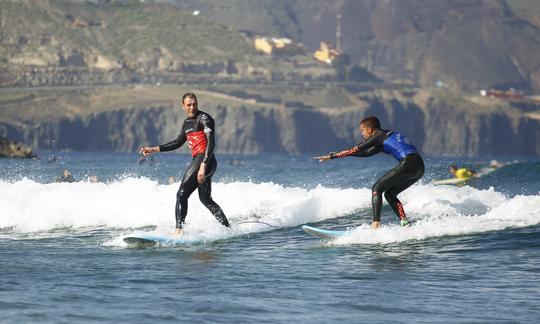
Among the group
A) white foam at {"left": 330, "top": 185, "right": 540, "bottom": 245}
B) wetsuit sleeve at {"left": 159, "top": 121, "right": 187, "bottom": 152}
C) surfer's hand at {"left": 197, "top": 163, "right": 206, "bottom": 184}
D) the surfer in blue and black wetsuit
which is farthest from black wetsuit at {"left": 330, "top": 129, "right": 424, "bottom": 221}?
wetsuit sleeve at {"left": 159, "top": 121, "right": 187, "bottom": 152}

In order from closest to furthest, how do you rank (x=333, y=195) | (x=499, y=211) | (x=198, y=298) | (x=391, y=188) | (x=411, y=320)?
(x=411, y=320) < (x=198, y=298) < (x=391, y=188) < (x=499, y=211) < (x=333, y=195)

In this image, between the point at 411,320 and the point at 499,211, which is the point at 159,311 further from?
the point at 499,211

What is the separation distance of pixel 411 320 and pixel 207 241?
6.36m

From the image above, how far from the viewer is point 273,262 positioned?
14.8 meters

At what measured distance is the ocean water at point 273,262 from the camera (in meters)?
11.3

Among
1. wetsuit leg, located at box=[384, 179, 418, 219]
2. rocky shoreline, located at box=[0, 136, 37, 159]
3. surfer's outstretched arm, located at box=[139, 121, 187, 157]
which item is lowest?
rocky shoreline, located at box=[0, 136, 37, 159]

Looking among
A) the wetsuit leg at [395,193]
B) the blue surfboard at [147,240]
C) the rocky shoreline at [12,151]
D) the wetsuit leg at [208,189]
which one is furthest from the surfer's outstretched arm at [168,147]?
the rocky shoreline at [12,151]

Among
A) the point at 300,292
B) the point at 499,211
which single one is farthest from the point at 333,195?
the point at 300,292

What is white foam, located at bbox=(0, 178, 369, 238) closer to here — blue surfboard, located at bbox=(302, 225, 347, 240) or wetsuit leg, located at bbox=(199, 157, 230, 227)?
blue surfboard, located at bbox=(302, 225, 347, 240)

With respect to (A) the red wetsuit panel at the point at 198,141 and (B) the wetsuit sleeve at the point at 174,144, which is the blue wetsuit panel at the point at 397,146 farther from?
(B) the wetsuit sleeve at the point at 174,144

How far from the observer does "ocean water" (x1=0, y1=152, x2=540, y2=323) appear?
11266 millimetres

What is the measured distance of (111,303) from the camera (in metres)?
11.5

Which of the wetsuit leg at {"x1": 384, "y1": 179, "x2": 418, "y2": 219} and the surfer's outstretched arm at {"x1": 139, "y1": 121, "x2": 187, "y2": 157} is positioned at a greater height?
the surfer's outstretched arm at {"x1": 139, "y1": 121, "x2": 187, "y2": 157}

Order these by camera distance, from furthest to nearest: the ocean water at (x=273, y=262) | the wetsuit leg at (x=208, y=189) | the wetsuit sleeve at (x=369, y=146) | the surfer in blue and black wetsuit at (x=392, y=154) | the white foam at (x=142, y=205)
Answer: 1. the white foam at (x=142, y=205)
2. the wetsuit leg at (x=208, y=189)
3. the surfer in blue and black wetsuit at (x=392, y=154)
4. the wetsuit sleeve at (x=369, y=146)
5. the ocean water at (x=273, y=262)
